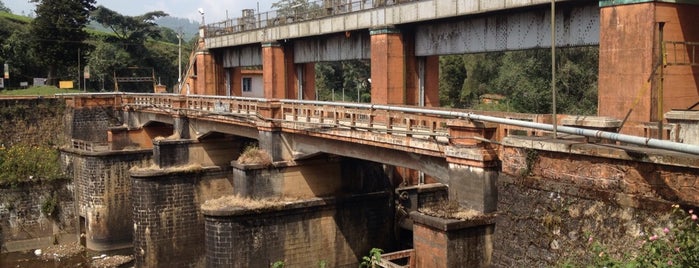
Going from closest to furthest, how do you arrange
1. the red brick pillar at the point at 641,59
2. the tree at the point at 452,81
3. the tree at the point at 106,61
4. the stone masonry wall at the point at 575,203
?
the stone masonry wall at the point at 575,203 → the red brick pillar at the point at 641,59 → the tree at the point at 452,81 → the tree at the point at 106,61

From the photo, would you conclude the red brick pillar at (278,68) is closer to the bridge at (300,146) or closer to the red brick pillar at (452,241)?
the bridge at (300,146)

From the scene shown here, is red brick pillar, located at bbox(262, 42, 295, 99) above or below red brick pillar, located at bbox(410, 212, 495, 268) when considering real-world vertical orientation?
above

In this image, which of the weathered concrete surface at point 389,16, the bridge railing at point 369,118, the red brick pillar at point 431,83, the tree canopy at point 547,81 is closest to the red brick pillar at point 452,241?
the bridge railing at point 369,118

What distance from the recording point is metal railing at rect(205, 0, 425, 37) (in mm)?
24403

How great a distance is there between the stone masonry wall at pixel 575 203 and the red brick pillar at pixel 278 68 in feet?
68.6

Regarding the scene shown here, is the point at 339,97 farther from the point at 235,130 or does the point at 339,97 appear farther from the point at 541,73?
the point at 235,130

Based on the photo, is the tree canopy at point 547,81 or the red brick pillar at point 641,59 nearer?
the red brick pillar at point 641,59

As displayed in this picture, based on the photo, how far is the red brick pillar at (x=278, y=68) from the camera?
Answer: 1211 inches

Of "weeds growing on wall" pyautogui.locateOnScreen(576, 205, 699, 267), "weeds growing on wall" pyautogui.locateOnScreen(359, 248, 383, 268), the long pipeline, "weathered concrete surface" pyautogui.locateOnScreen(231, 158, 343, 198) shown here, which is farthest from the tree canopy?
"weeds growing on wall" pyautogui.locateOnScreen(576, 205, 699, 267)

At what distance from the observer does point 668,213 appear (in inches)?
324

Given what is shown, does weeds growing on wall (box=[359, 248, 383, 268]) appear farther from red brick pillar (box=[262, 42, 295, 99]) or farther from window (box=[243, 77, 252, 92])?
window (box=[243, 77, 252, 92])

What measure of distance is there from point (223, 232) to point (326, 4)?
10.9 meters

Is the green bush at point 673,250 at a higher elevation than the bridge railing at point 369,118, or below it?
below

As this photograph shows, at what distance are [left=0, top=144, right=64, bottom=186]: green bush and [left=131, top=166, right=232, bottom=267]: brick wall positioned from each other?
415 inches
